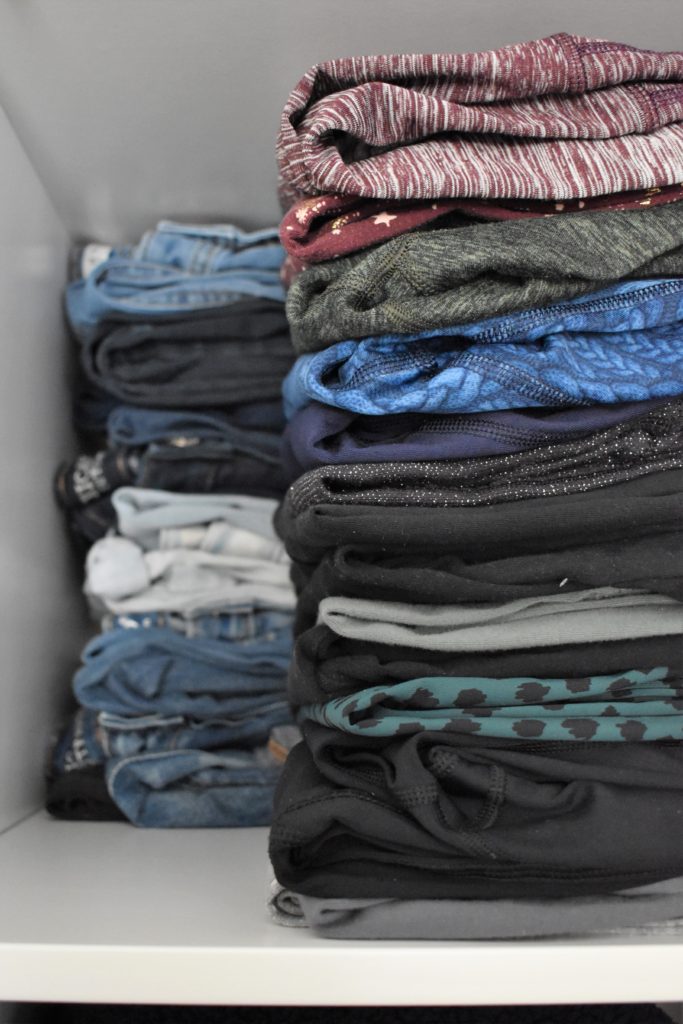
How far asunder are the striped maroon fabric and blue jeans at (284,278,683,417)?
0.24 feet

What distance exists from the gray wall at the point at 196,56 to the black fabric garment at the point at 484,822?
47 cm

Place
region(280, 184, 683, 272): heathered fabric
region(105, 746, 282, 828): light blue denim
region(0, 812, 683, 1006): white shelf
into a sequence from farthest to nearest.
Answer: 1. region(105, 746, 282, 828): light blue denim
2. region(280, 184, 683, 272): heathered fabric
3. region(0, 812, 683, 1006): white shelf

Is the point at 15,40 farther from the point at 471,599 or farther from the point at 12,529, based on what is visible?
the point at 471,599

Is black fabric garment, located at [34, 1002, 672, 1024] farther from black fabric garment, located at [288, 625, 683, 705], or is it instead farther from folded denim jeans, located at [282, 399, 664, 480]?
folded denim jeans, located at [282, 399, 664, 480]

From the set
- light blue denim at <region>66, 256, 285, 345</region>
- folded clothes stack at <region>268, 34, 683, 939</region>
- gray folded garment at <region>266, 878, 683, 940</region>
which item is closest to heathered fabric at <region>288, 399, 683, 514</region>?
folded clothes stack at <region>268, 34, 683, 939</region>

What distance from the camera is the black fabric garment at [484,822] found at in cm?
44

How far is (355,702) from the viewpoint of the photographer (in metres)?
0.47

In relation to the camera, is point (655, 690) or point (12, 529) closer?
point (655, 690)

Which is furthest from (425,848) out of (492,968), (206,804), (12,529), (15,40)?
(15,40)

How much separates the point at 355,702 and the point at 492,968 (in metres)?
0.14

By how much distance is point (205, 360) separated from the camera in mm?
757

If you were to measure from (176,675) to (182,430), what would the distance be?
215mm

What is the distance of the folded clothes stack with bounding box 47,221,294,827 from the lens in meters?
0.71

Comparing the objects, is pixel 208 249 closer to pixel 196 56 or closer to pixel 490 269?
pixel 196 56
